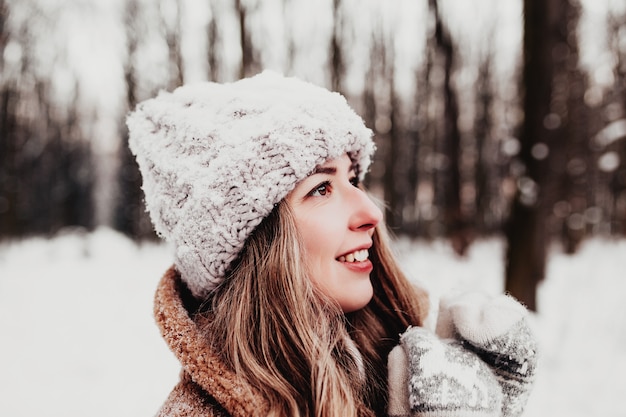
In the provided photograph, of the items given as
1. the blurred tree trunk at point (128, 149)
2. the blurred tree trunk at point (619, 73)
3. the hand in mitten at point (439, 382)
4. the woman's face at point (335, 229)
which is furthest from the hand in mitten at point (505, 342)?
the blurred tree trunk at point (619, 73)

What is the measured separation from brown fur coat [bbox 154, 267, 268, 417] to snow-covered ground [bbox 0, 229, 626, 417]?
3.27ft

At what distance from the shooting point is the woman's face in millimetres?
1457

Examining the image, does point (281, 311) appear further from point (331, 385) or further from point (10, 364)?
point (10, 364)

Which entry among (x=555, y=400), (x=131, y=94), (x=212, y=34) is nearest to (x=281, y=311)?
(x=555, y=400)

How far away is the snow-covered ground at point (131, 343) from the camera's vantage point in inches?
187

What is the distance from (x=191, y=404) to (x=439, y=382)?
0.71m

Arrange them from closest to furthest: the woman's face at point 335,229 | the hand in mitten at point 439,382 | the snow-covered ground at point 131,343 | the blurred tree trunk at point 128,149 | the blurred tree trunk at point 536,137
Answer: the hand in mitten at point 439,382, the woman's face at point 335,229, the snow-covered ground at point 131,343, the blurred tree trunk at point 536,137, the blurred tree trunk at point 128,149

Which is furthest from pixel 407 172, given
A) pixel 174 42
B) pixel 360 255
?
pixel 360 255

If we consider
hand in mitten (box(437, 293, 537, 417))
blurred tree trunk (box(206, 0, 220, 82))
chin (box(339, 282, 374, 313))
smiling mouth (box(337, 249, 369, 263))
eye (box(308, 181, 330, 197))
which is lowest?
hand in mitten (box(437, 293, 537, 417))

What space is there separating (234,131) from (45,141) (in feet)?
81.6

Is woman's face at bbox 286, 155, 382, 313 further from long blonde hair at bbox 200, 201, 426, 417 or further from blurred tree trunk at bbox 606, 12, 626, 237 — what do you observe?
blurred tree trunk at bbox 606, 12, 626, 237

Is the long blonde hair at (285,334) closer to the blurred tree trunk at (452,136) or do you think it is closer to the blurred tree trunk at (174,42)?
the blurred tree trunk at (452,136)

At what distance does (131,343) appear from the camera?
6652mm

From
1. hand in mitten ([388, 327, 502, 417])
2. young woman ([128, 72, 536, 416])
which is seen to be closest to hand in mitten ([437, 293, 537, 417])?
hand in mitten ([388, 327, 502, 417])
